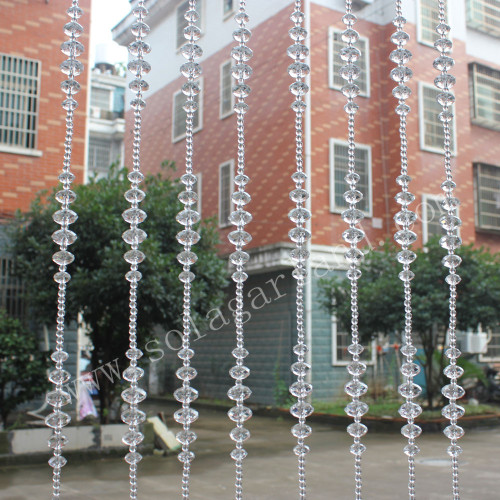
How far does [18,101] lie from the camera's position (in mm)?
8555

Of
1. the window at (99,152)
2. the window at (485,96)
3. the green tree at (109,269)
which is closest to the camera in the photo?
the green tree at (109,269)

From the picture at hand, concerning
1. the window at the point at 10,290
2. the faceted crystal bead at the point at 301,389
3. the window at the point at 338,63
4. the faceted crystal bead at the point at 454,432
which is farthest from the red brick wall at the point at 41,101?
the faceted crystal bead at the point at 454,432

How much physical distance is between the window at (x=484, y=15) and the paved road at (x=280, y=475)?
9889 mm

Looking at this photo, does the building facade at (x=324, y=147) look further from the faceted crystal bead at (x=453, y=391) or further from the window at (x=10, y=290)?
the faceted crystal bead at (x=453, y=391)

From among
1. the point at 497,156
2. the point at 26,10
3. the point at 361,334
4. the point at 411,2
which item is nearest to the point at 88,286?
the point at 26,10

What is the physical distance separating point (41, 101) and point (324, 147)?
5.70 meters

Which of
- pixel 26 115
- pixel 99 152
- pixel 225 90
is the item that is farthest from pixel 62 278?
pixel 99 152

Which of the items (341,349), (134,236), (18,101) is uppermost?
(18,101)

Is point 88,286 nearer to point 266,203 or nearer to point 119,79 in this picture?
point 266,203

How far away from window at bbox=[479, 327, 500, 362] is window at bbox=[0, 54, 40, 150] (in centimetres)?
Result: 1098

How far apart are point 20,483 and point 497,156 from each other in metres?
12.8

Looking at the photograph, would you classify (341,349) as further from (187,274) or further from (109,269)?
(187,274)

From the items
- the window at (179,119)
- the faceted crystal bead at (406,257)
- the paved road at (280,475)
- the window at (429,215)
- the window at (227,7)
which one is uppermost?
the window at (227,7)

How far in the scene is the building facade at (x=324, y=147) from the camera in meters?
12.3
